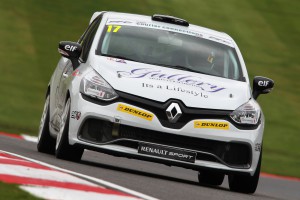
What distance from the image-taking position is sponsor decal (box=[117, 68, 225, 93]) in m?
10.5

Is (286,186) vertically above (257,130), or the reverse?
(257,130)

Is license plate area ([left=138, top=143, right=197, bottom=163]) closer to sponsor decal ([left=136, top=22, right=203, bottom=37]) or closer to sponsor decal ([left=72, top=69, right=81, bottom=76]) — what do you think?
sponsor decal ([left=72, top=69, right=81, bottom=76])

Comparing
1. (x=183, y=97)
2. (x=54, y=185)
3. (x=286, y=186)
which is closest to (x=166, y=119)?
(x=183, y=97)

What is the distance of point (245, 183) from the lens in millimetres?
10844

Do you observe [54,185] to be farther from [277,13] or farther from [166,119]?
[277,13]

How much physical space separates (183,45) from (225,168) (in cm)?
170

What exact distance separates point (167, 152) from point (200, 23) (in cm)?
1691

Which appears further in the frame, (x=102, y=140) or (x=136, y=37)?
(x=136, y=37)

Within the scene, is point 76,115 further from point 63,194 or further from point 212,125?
point 63,194

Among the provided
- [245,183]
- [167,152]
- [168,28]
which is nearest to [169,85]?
[167,152]

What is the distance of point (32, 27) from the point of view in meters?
24.4

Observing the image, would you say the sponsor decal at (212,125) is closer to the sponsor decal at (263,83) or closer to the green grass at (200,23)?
the sponsor decal at (263,83)

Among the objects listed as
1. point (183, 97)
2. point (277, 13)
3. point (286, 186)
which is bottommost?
point (277, 13)

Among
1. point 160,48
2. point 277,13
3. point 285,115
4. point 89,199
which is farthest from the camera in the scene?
point 277,13
